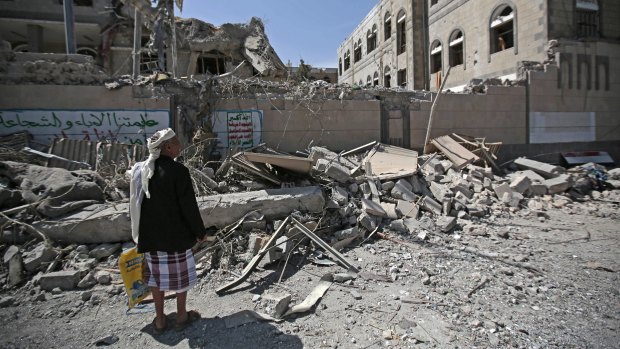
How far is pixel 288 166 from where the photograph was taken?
482 cm

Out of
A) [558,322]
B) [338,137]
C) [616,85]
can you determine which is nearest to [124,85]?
[338,137]

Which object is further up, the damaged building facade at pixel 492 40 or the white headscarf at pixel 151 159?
the damaged building facade at pixel 492 40

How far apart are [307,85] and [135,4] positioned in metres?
5.71

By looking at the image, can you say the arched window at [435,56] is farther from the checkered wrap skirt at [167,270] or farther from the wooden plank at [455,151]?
the checkered wrap skirt at [167,270]

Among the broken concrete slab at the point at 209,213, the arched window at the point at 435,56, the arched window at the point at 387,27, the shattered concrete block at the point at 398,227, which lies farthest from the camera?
the arched window at the point at 387,27

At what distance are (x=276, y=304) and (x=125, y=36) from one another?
58.8 feet

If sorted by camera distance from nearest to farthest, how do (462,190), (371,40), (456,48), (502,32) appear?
(462,190)
(502,32)
(456,48)
(371,40)

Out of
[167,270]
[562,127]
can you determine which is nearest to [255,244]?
[167,270]

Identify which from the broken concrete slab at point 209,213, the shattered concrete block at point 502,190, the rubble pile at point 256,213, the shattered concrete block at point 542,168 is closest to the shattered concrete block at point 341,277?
the rubble pile at point 256,213

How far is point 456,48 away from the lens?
17547 mm

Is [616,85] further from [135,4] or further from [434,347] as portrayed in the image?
[135,4]

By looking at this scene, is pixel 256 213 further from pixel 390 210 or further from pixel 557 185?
pixel 557 185

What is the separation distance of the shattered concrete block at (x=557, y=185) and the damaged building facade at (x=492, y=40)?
4813 millimetres

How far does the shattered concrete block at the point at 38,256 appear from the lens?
343cm
